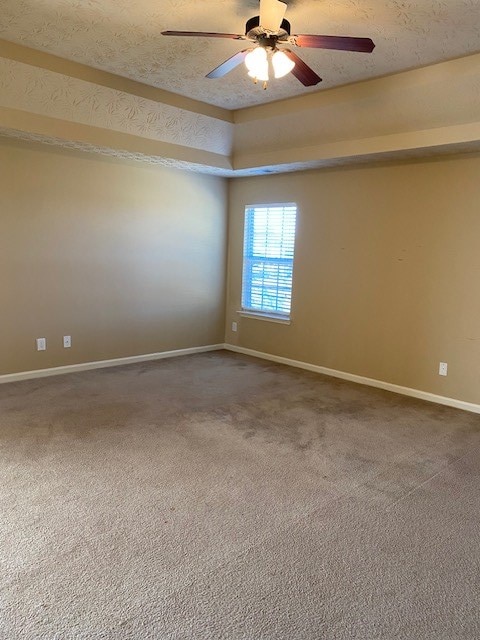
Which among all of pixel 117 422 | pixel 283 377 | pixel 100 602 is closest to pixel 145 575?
pixel 100 602

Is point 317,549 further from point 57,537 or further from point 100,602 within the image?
point 57,537

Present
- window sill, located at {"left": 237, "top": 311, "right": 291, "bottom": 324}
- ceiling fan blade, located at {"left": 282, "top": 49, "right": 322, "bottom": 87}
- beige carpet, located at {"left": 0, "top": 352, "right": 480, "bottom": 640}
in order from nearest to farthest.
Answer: beige carpet, located at {"left": 0, "top": 352, "right": 480, "bottom": 640} < ceiling fan blade, located at {"left": 282, "top": 49, "right": 322, "bottom": 87} < window sill, located at {"left": 237, "top": 311, "right": 291, "bottom": 324}

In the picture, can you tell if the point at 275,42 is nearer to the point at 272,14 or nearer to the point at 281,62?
the point at 281,62

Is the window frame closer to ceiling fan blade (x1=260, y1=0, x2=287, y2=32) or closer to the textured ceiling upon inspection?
the textured ceiling

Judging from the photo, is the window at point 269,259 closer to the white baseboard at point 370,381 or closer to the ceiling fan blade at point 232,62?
the white baseboard at point 370,381

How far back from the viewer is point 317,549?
2141 mm

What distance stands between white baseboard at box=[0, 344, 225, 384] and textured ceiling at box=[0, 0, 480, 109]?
281 cm

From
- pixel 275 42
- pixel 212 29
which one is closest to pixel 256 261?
pixel 212 29

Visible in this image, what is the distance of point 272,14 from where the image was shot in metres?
2.42

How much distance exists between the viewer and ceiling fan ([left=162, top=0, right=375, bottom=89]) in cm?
241

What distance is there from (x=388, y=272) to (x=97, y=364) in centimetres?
317

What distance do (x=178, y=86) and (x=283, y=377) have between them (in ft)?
9.74

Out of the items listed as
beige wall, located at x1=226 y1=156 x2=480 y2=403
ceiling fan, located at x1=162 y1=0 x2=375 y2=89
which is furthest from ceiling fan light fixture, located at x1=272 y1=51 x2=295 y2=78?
beige wall, located at x1=226 y1=156 x2=480 y2=403

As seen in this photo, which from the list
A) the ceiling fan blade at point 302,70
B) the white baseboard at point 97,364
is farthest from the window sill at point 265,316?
the ceiling fan blade at point 302,70
